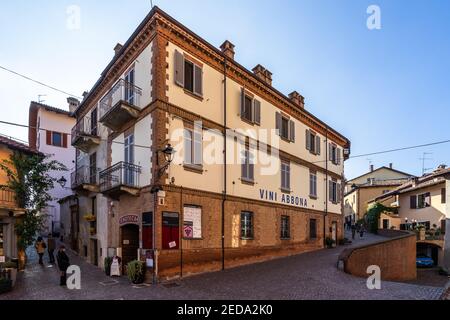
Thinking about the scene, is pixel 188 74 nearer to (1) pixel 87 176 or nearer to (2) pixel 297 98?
(1) pixel 87 176

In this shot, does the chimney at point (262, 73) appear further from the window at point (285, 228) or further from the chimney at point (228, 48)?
the window at point (285, 228)

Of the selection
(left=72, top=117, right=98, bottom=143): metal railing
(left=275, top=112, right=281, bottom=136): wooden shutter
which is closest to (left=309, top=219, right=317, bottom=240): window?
(left=275, top=112, right=281, bottom=136): wooden shutter

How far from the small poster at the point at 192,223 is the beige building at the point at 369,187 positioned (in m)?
42.2

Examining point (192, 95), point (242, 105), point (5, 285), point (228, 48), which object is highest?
point (228, 48)

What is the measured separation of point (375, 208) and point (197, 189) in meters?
33.4

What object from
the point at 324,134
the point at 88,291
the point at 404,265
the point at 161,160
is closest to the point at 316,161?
the point at 324,134

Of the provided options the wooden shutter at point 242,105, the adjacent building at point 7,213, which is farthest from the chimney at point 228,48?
the adjacent building at point 7,213

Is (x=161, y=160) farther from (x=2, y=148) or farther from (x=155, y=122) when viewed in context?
(x=2, y=148)

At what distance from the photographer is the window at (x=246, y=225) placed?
17578mm

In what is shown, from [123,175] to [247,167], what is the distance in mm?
6555

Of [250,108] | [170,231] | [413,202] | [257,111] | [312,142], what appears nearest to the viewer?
[170,231]

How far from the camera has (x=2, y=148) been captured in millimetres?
17406

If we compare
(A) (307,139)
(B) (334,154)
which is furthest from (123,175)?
(B) (334,154)

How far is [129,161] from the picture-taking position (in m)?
15.7
